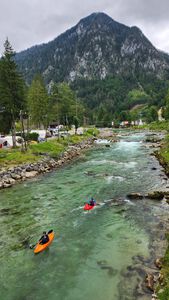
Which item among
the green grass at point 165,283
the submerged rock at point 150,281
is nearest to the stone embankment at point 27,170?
the green grass at point 165,283

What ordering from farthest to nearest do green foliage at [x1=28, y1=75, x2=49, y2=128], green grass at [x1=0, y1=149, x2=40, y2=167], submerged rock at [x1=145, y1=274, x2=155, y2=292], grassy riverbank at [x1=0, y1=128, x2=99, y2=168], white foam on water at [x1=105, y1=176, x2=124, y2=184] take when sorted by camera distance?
green foliage at [x1=28, y1=75, x2=49, y2=128] → grassy riverbank at [x1=0, y1=128, x2=99, y2=168] → green grass at [x1=0, y1=149, x2=40, y2=167] → white foam on water at [x1=105, y1=176, x2=124, y2=184] → submerged rock at [x1=145, y1=274, x2=155, y2=292]

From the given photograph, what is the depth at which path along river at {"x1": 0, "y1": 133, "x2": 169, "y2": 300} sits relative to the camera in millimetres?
14211

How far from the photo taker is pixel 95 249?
1798 cm

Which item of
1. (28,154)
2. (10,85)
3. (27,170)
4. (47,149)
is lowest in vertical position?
(27,170)

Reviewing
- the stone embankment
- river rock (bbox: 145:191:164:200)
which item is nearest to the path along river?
river rock (bbox: 145:191:164:200)

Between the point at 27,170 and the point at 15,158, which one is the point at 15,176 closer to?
the point at 27,170

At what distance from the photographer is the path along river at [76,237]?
46.6ft

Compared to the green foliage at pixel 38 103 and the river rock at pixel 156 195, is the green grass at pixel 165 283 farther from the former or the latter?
the green foliage at pixel 38 103

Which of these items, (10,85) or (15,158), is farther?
(10,85)

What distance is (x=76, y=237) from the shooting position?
2005 centimetres

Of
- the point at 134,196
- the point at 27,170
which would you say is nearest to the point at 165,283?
the point at 134,196

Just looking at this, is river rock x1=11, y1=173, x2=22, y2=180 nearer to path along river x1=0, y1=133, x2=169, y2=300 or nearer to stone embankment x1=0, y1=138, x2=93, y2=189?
stone embankment x1=0, y1=138, x2=93, y2=189

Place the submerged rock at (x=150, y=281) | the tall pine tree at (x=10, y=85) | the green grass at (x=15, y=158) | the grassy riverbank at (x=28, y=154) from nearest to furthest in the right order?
the submerged rock at (x=150, y=281), the green grass at (x=15, y=158), the grassy riverbank at (x=28, y=154), the tall pine tree at (x=10, y=85)

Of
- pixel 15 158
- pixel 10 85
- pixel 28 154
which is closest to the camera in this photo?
pixel 15 158
